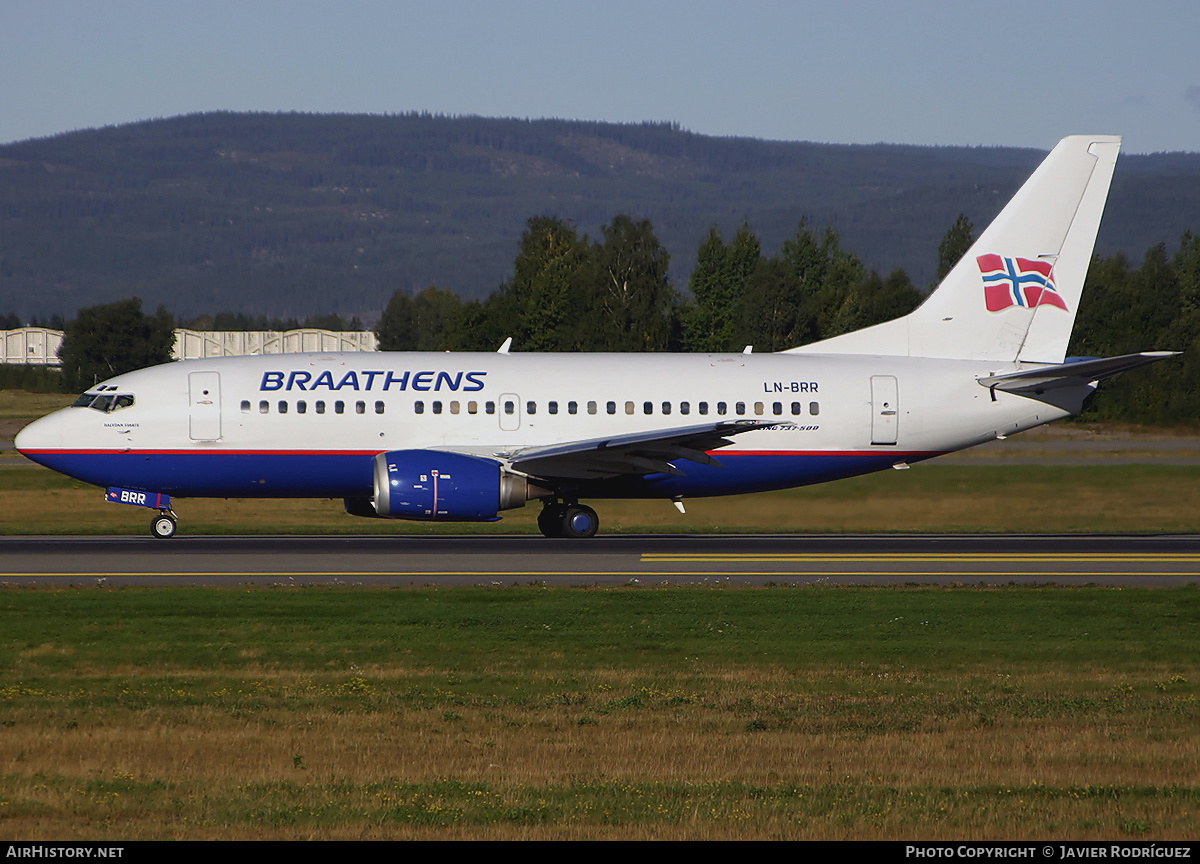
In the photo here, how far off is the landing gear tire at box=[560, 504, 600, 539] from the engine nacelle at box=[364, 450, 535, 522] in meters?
2.29

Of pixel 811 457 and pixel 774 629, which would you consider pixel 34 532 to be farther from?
pixel 774 629

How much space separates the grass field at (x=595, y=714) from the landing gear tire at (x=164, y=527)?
8.91m

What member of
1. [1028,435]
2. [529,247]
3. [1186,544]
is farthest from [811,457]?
[529,247]

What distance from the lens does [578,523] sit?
32.1 meters

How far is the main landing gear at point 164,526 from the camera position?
3136cm

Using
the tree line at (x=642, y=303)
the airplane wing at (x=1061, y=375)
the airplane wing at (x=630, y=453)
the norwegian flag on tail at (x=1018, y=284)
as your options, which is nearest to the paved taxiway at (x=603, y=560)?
the airplane wing at (x=630, y=453)

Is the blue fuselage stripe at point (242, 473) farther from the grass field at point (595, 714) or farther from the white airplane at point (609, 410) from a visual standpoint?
the grass field at point (595, 714)

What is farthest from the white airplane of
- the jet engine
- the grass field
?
the grass field

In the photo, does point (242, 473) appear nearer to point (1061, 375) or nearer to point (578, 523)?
point (578, 523)

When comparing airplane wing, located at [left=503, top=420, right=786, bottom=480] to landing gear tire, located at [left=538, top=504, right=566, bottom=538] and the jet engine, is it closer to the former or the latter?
the jet engine

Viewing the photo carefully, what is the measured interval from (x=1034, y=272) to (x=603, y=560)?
1436cm

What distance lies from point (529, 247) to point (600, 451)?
86616 millimetres

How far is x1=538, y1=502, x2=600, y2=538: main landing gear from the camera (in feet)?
105

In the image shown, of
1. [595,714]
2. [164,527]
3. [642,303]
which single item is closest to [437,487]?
[164,527]
